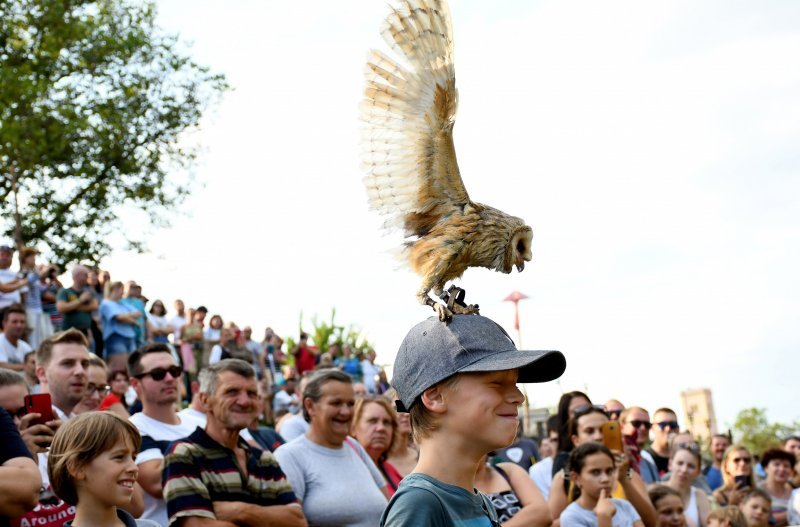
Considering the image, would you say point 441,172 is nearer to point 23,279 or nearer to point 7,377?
point 7,377

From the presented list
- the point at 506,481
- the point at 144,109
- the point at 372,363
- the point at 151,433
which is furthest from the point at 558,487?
the point at 144,109

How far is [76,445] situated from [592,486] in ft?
10.6

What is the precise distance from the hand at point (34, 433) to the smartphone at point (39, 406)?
32 mm

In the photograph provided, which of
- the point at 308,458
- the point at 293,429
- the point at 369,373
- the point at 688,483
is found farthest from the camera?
the point at 369,373

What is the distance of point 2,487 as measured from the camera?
155 inches

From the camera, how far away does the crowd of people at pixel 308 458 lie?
3941mm

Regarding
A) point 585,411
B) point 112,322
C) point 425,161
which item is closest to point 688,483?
point 585,411

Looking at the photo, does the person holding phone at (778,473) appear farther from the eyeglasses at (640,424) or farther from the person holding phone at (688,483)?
the eyeglasses at (640,424)

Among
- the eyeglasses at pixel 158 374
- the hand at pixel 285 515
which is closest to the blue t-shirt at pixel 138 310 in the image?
the eyeglasses at pixel 158 374

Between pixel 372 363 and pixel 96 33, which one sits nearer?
pixel 372 363

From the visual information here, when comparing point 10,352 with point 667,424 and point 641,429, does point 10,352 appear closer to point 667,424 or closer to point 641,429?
point 641,429

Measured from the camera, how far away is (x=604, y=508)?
598cm

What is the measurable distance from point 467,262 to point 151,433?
325 centimetres

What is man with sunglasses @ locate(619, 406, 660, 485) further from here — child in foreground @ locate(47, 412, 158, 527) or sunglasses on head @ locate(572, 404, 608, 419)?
child in foreground @ locate(47, 412, 158, 527)
